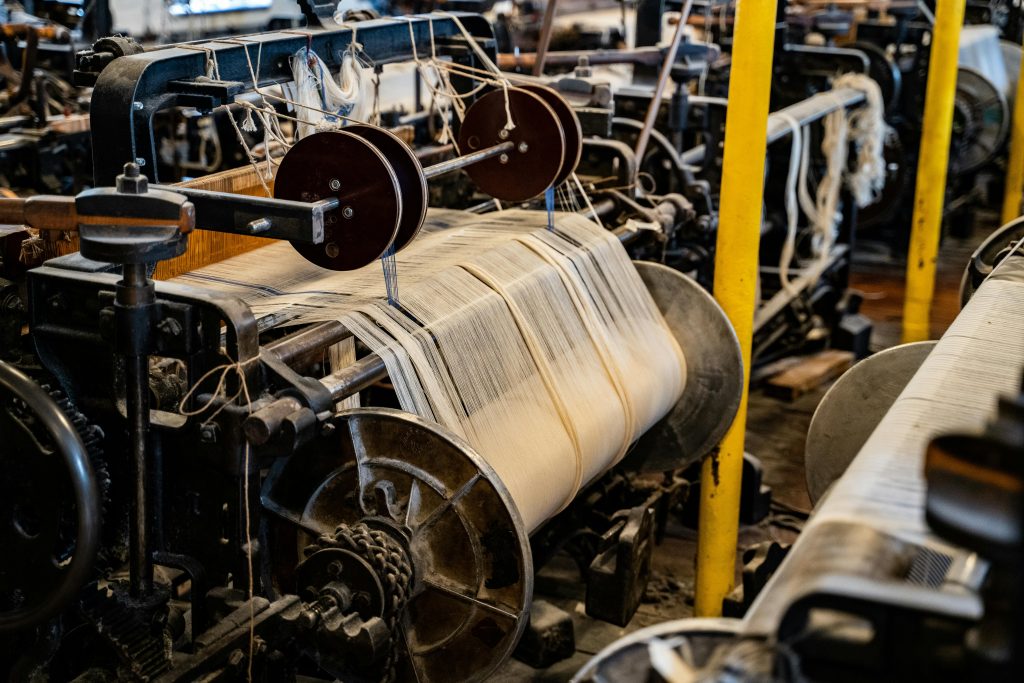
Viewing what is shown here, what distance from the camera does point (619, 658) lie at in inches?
59.0

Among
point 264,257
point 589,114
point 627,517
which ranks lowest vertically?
point 627,517

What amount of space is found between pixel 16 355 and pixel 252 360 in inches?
22.7

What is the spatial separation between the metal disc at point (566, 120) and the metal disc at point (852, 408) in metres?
0.95

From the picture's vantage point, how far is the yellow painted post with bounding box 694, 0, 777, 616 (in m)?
3.22

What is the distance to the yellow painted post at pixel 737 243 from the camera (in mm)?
3219

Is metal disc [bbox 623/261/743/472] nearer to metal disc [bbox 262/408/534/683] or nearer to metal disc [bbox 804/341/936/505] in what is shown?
metal disc [bbox 804/341/936/505]

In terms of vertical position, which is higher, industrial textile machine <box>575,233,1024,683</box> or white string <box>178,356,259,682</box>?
industrial textile machine <box>575,233,1024,683</box>

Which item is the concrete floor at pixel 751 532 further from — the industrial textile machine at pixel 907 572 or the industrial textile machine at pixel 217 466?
the industrial textile machine at pixel 907 572

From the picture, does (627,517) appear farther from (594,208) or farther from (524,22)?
(524,22)

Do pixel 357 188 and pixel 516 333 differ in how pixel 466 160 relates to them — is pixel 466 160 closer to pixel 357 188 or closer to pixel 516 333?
pixel 516 333

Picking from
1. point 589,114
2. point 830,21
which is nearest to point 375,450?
point 589,114

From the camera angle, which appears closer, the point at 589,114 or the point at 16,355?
the point at 16,355

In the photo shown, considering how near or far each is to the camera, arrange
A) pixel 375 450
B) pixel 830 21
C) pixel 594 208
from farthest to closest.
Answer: pixel 830 21, pixel 594 208, pixel 375 450

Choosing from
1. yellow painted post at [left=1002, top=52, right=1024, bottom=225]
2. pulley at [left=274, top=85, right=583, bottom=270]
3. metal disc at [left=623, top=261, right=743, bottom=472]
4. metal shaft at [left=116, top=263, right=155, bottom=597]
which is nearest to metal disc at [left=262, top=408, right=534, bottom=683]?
metal shaft at [left=116, top=263, right=155, bottom=597]
